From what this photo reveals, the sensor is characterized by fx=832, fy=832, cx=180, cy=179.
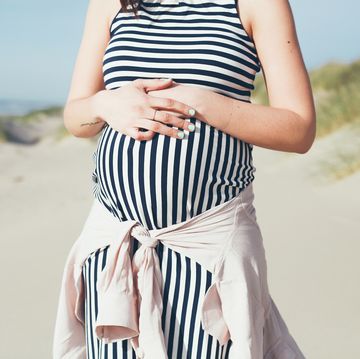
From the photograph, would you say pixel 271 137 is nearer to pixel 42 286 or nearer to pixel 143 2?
Result: pixel 143 2

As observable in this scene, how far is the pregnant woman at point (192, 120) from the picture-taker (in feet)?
6.95

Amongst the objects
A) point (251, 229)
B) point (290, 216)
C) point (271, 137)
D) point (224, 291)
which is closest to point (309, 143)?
point (271, 137)

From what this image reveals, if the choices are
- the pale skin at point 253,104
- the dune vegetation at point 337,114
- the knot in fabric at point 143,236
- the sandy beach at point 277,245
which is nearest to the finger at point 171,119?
the pale skin at point 253,104

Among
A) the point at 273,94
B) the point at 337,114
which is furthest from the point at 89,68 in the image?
the point at 337,114

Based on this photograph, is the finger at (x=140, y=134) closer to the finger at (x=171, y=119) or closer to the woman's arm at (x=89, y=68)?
the finger at (x=171, y=119)

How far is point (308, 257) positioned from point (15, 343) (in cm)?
235

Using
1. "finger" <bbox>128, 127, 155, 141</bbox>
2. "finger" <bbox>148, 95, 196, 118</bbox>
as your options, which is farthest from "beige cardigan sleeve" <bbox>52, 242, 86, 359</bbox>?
"finger" <bbox>148, 95, 196, 118</bbox>

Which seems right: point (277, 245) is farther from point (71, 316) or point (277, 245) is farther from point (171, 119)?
point (171, 119)

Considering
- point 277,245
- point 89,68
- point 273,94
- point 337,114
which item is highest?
point 337,114

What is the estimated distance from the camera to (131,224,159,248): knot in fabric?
216 centimetres

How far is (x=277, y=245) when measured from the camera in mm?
6434

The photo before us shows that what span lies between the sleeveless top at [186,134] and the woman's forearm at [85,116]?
9 centimetres

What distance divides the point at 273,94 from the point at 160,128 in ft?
1.01

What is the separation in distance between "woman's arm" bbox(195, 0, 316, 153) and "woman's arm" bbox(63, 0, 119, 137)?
393 mm
